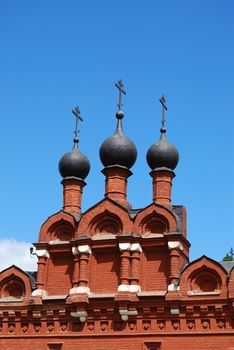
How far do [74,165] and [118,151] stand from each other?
1.25m

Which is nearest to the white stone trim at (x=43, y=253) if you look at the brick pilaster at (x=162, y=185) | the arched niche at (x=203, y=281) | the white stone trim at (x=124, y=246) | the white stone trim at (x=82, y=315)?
the white stone trim at (x=82, y=315)

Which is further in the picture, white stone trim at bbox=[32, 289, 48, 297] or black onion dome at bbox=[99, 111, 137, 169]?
black onion dome at bbox=[99, 111, 137, 169]

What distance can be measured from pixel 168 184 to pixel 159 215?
41.9 inches

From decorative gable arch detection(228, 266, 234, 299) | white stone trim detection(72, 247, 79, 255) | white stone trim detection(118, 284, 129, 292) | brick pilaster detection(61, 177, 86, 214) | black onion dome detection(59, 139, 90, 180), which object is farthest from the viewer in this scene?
black onion dome detection(59, 139, 90, 180)

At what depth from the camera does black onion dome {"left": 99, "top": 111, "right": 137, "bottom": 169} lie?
16641mm

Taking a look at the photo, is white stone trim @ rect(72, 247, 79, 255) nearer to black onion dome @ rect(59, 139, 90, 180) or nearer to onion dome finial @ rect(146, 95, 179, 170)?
black onion dome @ rect(59, 139, 90, 180)

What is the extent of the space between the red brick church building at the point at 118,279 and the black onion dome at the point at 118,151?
0.02 m

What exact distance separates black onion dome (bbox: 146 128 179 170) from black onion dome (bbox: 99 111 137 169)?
1.42ft

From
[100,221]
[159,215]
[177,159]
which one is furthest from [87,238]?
[177,159]

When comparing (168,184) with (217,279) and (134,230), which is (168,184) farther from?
(217,279)

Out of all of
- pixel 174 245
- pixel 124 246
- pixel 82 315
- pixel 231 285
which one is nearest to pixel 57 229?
pixel 124 246

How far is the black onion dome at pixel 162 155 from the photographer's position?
646 inches

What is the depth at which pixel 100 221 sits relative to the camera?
53.0 ft

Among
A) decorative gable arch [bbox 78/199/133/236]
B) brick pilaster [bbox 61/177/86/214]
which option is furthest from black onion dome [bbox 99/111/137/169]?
decorative gable arch [bbox 78/199/133/236]
